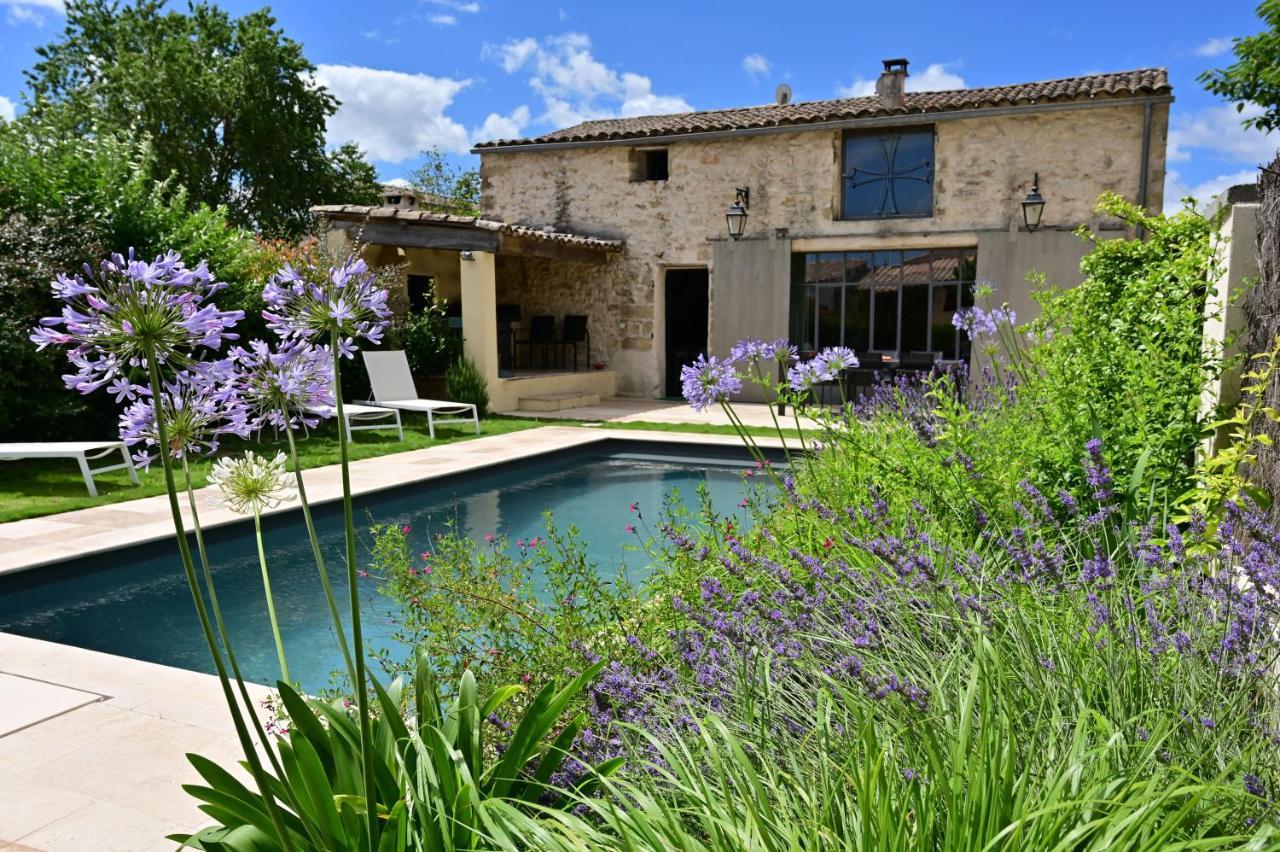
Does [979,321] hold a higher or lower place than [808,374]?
higher

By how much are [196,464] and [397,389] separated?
3810mm

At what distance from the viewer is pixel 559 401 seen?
1444 cm

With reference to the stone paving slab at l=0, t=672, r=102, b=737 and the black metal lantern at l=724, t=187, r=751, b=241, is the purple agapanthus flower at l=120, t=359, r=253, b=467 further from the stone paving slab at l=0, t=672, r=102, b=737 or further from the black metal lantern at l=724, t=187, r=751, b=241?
the black metal lantern at l=724, t=187, r=751, b=241

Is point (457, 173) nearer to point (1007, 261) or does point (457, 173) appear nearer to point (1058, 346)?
point (1007, 261)

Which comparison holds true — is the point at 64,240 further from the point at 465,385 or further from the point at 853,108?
the point at 853,108

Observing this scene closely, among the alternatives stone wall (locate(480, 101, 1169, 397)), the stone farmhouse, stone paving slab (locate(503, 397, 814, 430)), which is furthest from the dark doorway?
stone paving slab (locate(503, 397, 814, 430))

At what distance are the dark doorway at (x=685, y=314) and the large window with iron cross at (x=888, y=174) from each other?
11.4 ft

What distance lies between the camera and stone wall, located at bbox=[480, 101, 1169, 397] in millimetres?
12859

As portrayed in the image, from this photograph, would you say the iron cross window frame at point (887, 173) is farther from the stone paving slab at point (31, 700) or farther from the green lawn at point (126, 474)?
the stone paving slab at point (31, 700)

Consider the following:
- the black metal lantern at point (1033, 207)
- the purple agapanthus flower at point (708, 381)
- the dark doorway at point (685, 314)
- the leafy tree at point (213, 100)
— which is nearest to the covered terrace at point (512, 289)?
the dark doorway at point (685, 314)

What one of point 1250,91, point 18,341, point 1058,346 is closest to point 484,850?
point 1058,346

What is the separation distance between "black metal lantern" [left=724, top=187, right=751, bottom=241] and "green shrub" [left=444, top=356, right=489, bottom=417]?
4935 mm

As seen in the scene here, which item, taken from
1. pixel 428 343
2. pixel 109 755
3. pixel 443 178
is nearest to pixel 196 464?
pixel 428 343

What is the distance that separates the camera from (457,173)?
3059cm
